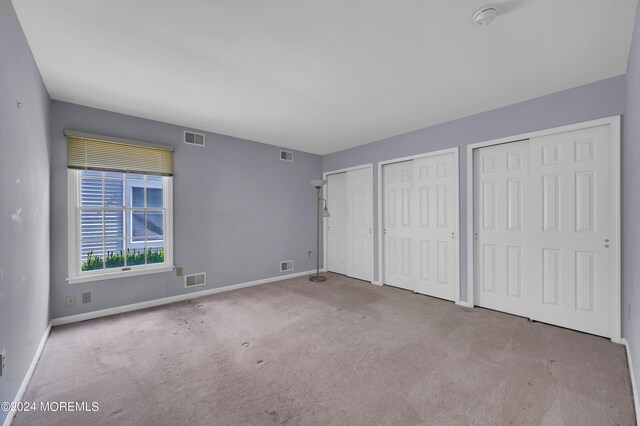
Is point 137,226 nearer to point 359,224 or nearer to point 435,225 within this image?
point 359,224

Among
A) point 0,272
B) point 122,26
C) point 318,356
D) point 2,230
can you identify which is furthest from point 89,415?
point 122,26

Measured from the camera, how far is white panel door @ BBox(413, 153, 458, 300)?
3.80 m

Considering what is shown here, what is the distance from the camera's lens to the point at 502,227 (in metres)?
3.34

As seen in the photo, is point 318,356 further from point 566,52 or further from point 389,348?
point 566,52

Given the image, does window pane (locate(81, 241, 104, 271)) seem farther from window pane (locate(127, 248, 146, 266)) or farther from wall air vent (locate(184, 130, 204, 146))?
wall air vent (locate(184, 130, 204, 146))

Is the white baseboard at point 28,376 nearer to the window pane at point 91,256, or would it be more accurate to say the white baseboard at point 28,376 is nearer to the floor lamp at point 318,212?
the window pane at point 91,256

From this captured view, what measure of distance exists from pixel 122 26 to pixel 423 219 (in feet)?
13.1

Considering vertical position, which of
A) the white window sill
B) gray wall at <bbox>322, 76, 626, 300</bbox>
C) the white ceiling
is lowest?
the white window sill

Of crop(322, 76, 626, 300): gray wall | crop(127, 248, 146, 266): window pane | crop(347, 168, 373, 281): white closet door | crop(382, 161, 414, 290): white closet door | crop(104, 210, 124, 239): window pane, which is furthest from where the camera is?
crop(347, 168, 373, 281): white closet door

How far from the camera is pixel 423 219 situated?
4.15 metres

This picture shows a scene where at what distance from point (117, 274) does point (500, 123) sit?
201 inches

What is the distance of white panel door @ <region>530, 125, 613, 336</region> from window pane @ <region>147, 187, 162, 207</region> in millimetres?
4756

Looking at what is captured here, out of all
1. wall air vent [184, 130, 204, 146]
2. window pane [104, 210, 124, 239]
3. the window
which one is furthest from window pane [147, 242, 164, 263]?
wall air vent [184, 130, 204, 146]

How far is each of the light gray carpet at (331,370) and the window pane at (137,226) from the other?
3.23 ft
